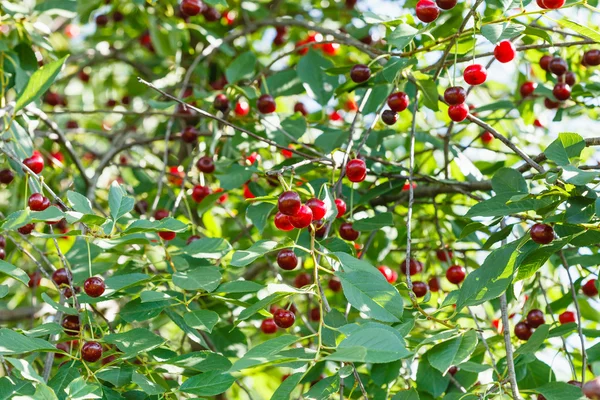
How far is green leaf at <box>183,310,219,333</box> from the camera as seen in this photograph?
1.53 meters

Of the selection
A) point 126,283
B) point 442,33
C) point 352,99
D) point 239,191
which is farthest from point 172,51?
point 126,283

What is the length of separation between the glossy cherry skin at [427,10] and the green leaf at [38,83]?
3.00 ft

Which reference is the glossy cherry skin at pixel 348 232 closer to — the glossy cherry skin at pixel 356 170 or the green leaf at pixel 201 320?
the glossy cherry skin at pixel 356 170

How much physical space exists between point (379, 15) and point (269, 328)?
3.62ft

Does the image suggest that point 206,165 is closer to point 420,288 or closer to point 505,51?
point 420,288

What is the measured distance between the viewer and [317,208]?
1526mm

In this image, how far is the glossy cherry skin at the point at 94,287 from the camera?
158cm

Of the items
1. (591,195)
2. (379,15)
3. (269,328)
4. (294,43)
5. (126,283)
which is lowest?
(269,328)

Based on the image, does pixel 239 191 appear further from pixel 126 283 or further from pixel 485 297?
pixel 485 297

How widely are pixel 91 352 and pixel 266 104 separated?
1.08 meters

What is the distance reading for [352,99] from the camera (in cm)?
384

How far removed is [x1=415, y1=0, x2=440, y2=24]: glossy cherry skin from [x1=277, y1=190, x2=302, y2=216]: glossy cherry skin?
627 mm

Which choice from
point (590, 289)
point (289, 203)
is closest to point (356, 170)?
point (289, 203)

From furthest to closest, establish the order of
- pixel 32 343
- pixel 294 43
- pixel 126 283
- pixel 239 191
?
pixel 294 43 → pixel 239 191 → pixel 126 283 → pixel 32 343
